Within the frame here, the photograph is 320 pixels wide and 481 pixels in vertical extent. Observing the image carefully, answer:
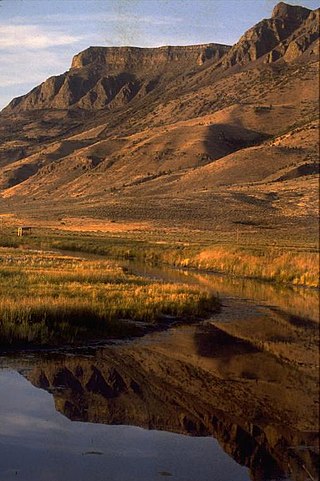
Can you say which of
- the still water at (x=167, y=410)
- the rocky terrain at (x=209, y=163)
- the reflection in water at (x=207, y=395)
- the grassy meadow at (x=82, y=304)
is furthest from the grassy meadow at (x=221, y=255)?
the rocky terrain at (x=209, y=163)

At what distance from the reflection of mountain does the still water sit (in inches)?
0.9

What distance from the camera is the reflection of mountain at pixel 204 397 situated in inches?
438

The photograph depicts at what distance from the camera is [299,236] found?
6103 cm

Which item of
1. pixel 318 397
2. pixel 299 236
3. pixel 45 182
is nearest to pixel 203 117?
pixel 45 182

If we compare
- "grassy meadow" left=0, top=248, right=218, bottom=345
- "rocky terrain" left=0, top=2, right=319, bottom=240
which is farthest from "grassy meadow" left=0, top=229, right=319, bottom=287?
"rocky terrain" left=0, top=2, right=319, bottom=240

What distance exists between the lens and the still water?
1031 cm

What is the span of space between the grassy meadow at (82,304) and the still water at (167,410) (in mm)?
1083

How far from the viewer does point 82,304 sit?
67.4ft

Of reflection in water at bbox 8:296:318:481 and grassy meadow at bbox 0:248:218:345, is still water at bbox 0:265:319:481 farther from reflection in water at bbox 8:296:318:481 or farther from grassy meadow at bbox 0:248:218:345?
grassy meadow at bbox 0:248:218:345

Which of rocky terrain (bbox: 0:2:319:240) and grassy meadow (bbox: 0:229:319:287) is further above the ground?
rocky terrain (bbox: 0:2:319:240)

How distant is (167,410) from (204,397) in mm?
1074

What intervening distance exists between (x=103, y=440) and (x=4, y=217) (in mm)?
98300

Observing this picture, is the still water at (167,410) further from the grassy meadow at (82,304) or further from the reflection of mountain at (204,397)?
the grassy meadow at (82,304)

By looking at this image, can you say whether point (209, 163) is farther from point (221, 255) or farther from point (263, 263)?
point (263, 263)
